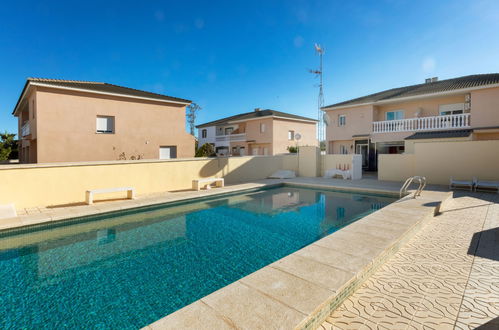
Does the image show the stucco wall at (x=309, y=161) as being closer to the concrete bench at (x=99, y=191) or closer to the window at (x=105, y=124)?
the concrete bench at (x=99, y=191)

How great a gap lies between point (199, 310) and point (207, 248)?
3541mm

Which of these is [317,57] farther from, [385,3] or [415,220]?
[415,220]

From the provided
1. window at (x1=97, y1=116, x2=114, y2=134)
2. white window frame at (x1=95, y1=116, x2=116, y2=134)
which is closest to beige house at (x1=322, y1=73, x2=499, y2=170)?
white window frame at (x1=95, y1=116, x2=116, y2=134)

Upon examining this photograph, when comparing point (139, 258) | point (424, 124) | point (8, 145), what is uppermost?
point (424, 124)

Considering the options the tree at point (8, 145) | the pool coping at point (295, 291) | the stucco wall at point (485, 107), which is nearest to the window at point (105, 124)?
the pool coping at point (295, 291)

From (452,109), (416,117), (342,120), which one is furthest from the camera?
(342,120)

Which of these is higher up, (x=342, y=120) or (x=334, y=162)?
(x=342, y=120)

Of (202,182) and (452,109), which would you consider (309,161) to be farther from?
(452,109)

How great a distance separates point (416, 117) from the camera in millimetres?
20281

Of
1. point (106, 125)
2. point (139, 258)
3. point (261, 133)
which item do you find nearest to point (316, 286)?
point (139, 258)

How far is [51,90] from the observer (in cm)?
1561

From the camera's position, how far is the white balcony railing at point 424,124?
18219mm

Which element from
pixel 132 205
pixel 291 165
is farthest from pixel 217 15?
pixel 132 205

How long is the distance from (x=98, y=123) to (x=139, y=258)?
1497 centimetres
